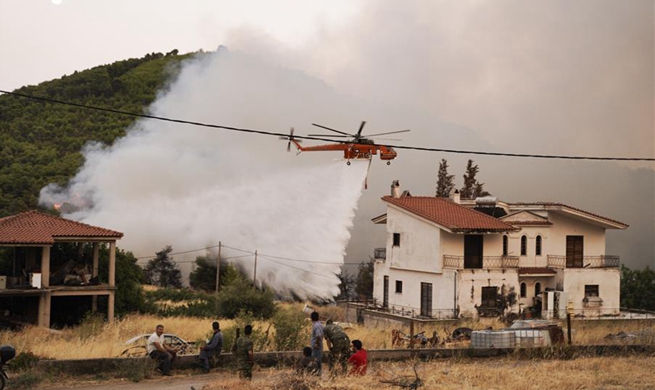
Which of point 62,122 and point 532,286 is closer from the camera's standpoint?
point 532,286

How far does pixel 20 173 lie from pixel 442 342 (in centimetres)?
6884

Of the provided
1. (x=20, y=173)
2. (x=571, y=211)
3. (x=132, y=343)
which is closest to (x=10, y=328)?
(x=132, y=343)

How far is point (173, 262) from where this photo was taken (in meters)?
77.7

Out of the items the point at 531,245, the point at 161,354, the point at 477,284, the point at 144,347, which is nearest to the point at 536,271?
the point at 531,245

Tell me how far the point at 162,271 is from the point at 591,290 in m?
42.1

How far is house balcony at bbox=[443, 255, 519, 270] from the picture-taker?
43.0 metres

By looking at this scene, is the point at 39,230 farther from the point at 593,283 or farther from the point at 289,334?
the point at 593,283

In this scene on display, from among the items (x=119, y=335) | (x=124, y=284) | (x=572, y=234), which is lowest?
(x=119, y=335)

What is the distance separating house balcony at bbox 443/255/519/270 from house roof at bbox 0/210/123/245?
16628 millimetres

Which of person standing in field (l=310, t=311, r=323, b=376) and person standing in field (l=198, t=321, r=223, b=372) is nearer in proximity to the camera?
person standing in field (l=310, t=311, r=323, b=376)

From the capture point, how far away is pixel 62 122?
104750mm

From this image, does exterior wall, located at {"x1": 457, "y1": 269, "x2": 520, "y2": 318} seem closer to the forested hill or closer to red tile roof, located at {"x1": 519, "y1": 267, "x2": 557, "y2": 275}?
red tile roof, located at {"x1": 519, "y1": 267, "x2": 557, "y2": 275}

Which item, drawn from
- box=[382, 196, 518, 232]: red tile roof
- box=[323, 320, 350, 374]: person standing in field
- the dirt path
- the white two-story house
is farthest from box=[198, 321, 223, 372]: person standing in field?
box=[382, 196, 518, 232]: red tile roof

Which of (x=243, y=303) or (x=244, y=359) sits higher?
(x=243, y=303)
